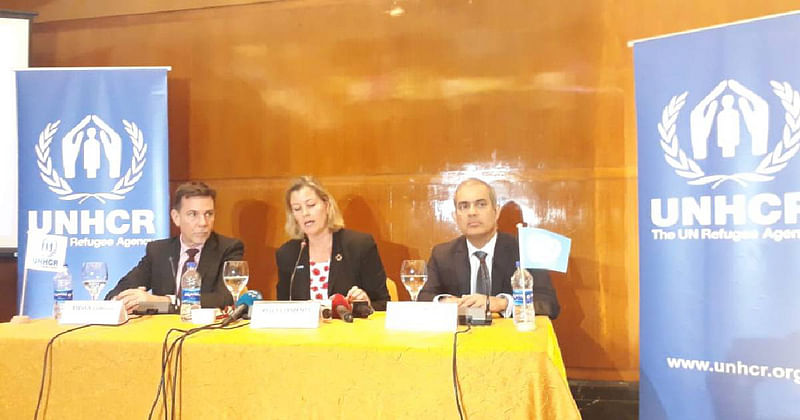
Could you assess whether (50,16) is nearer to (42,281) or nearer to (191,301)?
(42,281)

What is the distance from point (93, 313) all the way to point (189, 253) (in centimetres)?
101

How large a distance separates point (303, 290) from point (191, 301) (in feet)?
2.93

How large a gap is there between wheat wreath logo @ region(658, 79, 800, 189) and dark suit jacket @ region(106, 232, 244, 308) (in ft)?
6.74

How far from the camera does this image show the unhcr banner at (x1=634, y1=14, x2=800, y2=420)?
2678 mm

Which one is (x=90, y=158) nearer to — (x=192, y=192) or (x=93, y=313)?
(x=192, y=192)

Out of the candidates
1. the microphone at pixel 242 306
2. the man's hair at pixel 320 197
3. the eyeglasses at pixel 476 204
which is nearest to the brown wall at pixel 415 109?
the man's hair at pixel 320 197

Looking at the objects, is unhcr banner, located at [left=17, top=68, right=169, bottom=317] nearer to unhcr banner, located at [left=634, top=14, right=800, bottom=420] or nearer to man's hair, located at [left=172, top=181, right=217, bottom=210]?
man's hair, located at [left=172, top=181, right=217, bottom=210]

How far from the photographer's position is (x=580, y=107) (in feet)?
12.6

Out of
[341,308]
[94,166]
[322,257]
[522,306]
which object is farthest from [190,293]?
[94,166]

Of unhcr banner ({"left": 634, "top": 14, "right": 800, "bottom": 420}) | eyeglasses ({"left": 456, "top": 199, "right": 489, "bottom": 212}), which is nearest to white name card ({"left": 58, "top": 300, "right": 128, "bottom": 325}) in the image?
eyeglasses ({"left": 456, "top": 199, "right": 489, "bottom": 212})

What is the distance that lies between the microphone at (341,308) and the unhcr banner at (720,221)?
1500 millimetres

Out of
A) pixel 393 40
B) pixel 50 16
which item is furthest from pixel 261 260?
pixel 50 16

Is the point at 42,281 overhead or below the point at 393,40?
below

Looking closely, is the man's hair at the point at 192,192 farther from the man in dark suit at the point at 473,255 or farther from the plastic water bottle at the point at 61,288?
the man in dark suit at the point at 473,255
